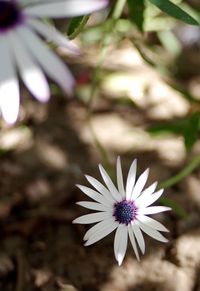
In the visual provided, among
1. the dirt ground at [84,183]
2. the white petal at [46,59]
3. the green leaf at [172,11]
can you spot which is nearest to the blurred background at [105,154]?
the dirt ground at [84,183]

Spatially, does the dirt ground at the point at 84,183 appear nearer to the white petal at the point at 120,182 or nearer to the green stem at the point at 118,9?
the green stem at the point at 118,9

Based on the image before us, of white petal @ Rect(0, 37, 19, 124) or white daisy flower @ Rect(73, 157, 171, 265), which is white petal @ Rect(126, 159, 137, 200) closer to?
white daisy flower @ Rect(73, 157, 171, 265)

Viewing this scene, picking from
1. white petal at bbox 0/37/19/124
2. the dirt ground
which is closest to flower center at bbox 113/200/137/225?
white petal at bbox 0/37/19/124

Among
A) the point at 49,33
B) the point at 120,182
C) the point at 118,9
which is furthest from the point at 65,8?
the point at 118,9

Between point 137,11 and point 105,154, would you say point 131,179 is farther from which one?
point 105,154

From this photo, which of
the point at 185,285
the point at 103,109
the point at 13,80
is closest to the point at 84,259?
the point at 185,285

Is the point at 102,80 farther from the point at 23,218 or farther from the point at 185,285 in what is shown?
the point at 185,285
